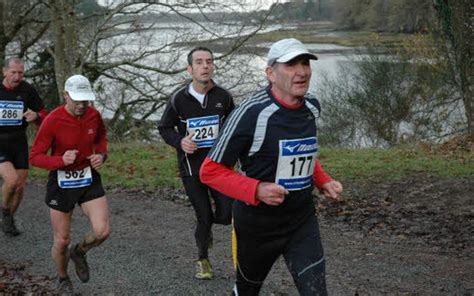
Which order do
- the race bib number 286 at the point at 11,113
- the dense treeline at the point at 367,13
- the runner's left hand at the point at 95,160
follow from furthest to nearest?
the dense treeline at the point at 367,13, the race bib number 286 at the point at 11,113, the runner's left hand at the point at 95,160

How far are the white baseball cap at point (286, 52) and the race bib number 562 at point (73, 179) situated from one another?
271 cm

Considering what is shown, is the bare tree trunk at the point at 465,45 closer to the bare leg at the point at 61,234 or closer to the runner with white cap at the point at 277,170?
the bare leg at the point at 61,234

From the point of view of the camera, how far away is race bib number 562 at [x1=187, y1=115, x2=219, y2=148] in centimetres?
664

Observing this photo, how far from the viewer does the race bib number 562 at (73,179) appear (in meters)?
6.30

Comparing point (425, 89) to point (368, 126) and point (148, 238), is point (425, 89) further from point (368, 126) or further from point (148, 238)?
point (148, 238)

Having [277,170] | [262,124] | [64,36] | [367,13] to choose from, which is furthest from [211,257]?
[367,13]

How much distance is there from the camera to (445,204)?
396 inches

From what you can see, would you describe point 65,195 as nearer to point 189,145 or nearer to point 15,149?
point 189,145

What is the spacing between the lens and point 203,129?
6676mm

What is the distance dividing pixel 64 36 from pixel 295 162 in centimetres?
1597

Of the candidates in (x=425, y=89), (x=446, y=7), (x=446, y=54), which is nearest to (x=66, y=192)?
(x=446, y=7)

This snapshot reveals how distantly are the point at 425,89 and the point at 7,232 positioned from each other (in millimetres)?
23015

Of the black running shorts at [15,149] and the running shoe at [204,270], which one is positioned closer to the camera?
the running shoe at [204,270]

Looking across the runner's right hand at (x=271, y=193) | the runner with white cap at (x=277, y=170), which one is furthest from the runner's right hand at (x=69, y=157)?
the runner's right hand at (x=271, y=193)
